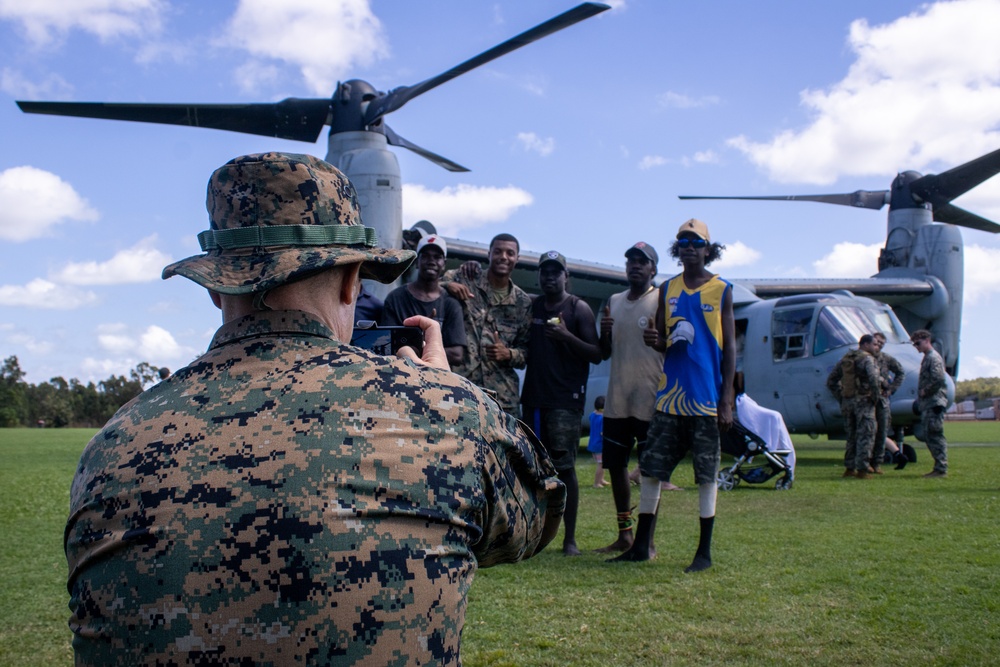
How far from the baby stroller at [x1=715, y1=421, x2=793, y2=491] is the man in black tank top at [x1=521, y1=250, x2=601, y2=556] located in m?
3.77

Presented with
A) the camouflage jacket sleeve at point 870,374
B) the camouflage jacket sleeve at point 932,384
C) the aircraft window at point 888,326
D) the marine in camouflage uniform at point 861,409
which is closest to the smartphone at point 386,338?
the marine in camouflage uniform at point 861,409

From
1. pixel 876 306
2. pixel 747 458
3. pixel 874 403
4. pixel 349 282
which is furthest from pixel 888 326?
pixel 349 282

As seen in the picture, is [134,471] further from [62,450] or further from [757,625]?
[62,450]

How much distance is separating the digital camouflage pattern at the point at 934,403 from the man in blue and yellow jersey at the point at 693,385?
6.47 meters

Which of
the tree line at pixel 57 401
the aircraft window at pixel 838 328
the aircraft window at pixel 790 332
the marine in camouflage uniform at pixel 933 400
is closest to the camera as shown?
the marine in camouflage uniform at pixel 933 400

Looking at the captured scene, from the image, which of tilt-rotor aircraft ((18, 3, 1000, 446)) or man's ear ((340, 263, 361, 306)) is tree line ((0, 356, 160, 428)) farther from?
man's ear ((340, 263, 361, 306))

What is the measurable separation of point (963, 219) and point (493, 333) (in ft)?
58.2

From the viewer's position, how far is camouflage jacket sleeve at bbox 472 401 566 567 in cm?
166

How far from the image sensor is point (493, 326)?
566cm

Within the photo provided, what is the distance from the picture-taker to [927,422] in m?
10.8

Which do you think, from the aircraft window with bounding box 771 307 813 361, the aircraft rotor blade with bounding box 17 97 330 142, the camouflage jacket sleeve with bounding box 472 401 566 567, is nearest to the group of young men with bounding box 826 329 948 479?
the aircraft window with bounding box 771 307 813 361

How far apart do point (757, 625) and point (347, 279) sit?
110 inches

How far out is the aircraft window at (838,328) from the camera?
12.5m

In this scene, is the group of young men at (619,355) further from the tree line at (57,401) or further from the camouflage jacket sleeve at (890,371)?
the tree line at (57,401)
